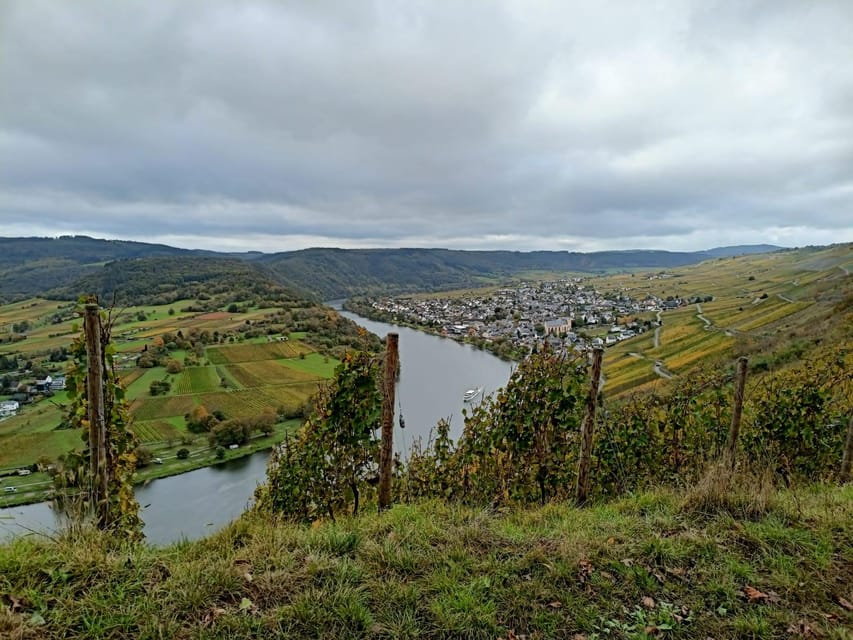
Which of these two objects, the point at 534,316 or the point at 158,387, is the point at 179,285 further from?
the point at 534,316

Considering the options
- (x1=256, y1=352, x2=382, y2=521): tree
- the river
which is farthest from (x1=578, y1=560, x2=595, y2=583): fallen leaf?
(x1=256, y1=352, x2=382, y2=521): tree

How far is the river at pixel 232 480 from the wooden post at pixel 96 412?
1.01 ft

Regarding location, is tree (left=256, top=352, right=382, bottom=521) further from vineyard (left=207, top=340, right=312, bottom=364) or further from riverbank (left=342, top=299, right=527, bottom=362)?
vineyard (left=207, top=340, right=312, bottom=364)

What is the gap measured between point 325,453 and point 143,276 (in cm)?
10327

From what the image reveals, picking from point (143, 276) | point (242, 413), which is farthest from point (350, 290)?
point (242, 413)

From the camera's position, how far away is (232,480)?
86.1ft

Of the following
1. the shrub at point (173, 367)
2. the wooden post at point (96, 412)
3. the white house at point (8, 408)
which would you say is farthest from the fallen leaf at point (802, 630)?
the shrub at point (173, 367)

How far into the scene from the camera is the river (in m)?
3.34

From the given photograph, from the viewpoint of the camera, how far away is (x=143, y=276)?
8762 cm

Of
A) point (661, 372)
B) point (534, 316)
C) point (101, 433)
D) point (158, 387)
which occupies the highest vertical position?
point (101, 433)

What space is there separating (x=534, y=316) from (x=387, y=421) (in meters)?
85.9

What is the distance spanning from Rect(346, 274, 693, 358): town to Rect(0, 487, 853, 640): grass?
45.1m

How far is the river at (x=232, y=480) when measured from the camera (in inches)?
131

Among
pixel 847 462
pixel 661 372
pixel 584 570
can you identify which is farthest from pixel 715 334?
pixel 584 570
